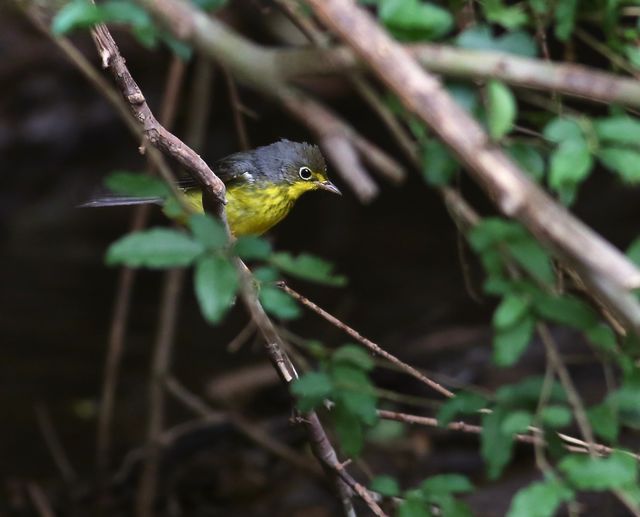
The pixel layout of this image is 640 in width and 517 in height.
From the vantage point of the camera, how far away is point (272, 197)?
580 cm

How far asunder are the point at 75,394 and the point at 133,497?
1.61 metres

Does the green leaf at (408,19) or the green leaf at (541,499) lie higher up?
the green leaf at (408,19)

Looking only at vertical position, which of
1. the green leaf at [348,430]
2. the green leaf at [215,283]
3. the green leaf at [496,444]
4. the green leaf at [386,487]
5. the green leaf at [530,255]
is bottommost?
the green leaf at [386,487]

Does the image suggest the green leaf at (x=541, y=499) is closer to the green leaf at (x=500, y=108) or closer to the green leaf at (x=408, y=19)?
the green leaf at (x=500, y=108)

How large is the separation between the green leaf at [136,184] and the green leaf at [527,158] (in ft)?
2.35

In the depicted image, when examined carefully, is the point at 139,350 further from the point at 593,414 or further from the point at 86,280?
the point at 593,414

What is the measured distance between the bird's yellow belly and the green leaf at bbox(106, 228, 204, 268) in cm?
348

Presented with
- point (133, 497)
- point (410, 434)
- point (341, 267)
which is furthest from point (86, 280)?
point (410, 434)

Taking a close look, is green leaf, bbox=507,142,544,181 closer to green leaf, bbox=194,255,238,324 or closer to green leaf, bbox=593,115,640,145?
green leaf, bbox=593,115,640,145

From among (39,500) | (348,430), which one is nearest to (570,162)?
(348,430)

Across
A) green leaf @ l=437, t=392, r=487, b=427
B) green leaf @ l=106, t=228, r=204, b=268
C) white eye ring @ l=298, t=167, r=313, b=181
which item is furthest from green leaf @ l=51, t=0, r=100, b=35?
white eye ring @ l=298, t=167, r=313, b=181

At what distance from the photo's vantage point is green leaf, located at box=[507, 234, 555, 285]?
7.15 feet

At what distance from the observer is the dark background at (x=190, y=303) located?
7348mm

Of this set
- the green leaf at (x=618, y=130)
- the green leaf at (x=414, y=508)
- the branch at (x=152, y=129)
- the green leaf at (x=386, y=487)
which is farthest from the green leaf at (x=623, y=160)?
the branch at (x=152, y=129)
